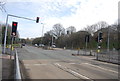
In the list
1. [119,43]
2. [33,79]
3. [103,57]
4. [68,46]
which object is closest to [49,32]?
[68,46]

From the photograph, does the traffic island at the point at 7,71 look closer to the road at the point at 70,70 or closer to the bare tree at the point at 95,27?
the road at the point at 70,70

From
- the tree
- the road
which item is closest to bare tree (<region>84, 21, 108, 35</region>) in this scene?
the tree

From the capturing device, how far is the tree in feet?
416

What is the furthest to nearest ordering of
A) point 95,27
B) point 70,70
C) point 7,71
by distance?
point 95,27, point 70,70, point 7,71

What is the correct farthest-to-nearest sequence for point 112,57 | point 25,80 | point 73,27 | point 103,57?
point 73,27 → point 103,57 → point 112,57 → point 25,80

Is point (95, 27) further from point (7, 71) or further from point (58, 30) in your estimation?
point (7, 71)

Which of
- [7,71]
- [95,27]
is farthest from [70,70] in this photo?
[95,27]

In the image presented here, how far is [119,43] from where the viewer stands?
257ft

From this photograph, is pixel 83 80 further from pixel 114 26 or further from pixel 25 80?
pixel 114 26

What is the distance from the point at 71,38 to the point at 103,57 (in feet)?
235

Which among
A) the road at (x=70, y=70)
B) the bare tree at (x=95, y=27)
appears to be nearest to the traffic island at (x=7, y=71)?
the road at (x=70, y=70)

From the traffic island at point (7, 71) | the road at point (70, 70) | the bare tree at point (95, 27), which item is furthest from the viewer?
the bare tree at point (95, 27)

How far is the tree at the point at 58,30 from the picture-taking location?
126650 mm

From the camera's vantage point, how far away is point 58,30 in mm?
126938
